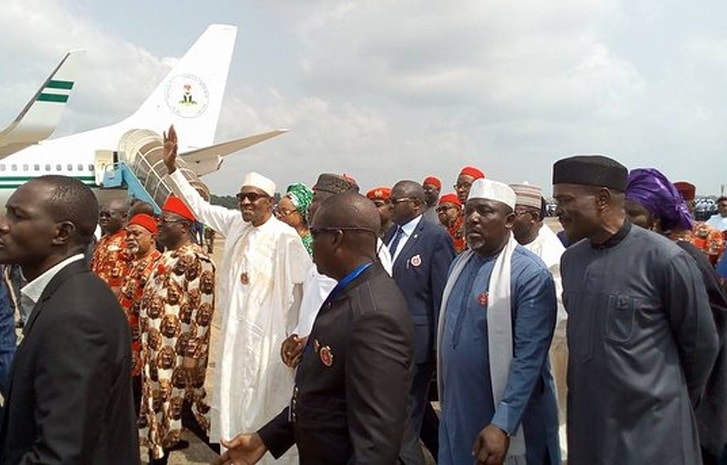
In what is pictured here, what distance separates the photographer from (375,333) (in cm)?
189

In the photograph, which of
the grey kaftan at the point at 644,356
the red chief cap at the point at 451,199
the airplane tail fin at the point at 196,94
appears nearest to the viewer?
the grey kaftan at the point at 644,356

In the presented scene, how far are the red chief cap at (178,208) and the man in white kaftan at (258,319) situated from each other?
0.36 metres

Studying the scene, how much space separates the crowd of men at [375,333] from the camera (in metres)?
1.80

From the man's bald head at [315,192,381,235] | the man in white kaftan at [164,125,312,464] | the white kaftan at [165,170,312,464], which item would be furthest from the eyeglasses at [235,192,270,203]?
the man's bald head at [315,192,381,235]

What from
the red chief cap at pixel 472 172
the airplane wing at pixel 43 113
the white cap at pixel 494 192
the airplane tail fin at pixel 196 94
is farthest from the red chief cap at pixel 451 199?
the airplane tail fin at pixel 196 94

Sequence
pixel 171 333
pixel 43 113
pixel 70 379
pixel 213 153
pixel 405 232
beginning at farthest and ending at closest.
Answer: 1. pixel 213 153
2. pixel 43 113
3. pixel 405 232
4. pixel 171 333
5. pixel 70 379

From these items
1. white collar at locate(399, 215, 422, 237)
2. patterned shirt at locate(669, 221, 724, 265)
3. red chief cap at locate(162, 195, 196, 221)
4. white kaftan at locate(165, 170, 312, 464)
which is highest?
red chief cap at locate(162, 195, 196, 221)

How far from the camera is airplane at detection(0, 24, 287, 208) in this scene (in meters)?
18.8

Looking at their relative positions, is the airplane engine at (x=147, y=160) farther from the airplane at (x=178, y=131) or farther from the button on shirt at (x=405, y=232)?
the button on shirt at (x=405, y=232)

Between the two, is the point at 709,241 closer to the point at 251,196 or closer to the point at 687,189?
the point at 687,189

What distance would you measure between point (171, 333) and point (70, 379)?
95.0 inches

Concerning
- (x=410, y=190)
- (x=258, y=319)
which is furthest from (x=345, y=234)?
(x=410, y=190)

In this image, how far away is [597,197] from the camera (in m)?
2.48

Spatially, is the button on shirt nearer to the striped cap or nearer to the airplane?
the striped cap
